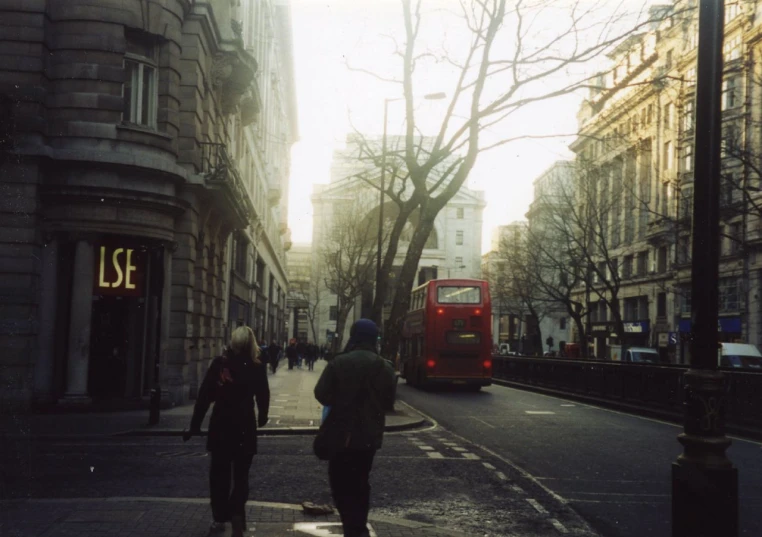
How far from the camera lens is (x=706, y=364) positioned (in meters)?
5.53

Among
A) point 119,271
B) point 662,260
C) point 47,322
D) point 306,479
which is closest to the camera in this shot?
point 306,479

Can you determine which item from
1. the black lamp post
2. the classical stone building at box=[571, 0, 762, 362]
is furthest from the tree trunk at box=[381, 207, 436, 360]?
the black lamp post

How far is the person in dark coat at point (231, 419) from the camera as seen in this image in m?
6.96

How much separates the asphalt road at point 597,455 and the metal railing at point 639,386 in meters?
0.88

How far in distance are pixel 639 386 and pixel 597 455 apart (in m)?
10.0

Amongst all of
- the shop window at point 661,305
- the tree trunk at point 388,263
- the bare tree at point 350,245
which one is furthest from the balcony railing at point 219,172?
the shop window at point 661,305

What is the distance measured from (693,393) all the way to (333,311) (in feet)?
295

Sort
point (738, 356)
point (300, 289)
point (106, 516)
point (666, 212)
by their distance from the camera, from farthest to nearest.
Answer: point (300, 289) → point (666, 212) → point (738, 356) → point (106, 516)

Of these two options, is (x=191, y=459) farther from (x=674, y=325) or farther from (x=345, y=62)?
(x=674, y=325)

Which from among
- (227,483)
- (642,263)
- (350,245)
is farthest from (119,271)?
(642,263)

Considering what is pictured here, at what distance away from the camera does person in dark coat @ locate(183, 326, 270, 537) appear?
6.96 metres

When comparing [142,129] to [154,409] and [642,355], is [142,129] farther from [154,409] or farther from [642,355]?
[642,355]

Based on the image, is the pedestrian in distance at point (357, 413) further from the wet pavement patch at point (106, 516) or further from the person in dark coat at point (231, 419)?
the wet pavement patch at point (106, 516)

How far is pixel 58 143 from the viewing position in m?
18.0
